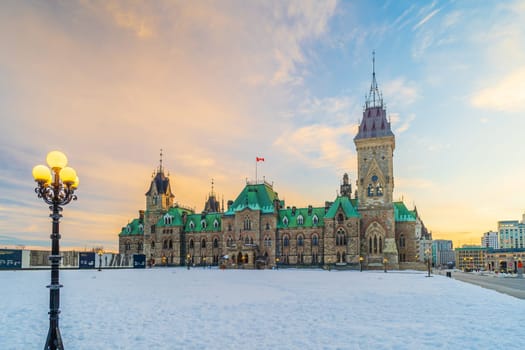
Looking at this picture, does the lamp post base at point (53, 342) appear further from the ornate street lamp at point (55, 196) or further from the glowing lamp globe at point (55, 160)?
the glowing lamp globe at point (55, 160)

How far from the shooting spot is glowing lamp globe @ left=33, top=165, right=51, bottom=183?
10.9m

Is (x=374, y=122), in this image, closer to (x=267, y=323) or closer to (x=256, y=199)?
(x=256, y=199)

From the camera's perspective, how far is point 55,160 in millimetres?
11156

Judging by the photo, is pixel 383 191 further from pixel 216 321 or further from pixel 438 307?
pixel 216 321

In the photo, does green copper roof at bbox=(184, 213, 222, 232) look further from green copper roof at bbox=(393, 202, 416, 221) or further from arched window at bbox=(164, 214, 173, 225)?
green copper roof at bbox=(393, 202, 416, 221)

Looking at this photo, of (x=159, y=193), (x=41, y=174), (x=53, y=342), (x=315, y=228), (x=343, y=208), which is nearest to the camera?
(x=53, y=342)

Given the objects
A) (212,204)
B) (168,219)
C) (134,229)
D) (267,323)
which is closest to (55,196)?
(267,323)

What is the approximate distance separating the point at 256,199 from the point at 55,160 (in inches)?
2898

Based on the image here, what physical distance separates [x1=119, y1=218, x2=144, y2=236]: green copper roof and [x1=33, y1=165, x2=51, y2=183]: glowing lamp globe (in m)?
92.5

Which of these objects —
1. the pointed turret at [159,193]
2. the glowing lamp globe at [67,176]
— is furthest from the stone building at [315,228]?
the glowing lamp globe at [67,176]

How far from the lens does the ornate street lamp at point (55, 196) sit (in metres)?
10.3

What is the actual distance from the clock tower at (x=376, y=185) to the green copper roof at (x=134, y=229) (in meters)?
53.3

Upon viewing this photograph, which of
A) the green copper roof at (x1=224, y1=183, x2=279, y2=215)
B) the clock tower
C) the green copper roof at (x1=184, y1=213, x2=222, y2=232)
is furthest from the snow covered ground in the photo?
the green copper roof at (x1=184, y1=213, x2=222, y2=232)

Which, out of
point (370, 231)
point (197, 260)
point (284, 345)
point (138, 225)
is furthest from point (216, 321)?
point (138, 225)
